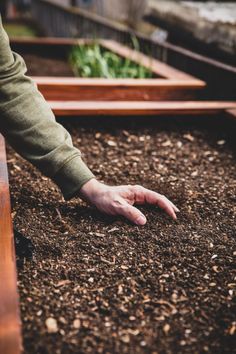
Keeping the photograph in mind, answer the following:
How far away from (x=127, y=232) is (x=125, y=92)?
1.58 metres

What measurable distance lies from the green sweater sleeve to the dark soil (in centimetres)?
21

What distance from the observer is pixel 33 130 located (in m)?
1.57

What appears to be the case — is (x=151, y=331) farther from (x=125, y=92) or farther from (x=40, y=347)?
(x=125, y=92)

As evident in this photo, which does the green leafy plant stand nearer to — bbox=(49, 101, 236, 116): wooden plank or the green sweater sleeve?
bbox=(49, 101, 236, 116): wooden plank

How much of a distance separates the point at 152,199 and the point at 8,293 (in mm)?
762

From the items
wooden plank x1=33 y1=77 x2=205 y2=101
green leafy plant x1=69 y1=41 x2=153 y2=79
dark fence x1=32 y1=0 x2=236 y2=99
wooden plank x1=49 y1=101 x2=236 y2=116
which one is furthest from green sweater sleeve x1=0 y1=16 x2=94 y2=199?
green leafy plant x1=69 y1=41 x2=153 y2=79

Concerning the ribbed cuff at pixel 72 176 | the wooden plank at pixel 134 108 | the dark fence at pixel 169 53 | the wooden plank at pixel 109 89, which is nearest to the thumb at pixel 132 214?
the ribbed cuff at pixel 72 176

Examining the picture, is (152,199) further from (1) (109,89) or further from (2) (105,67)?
(2) (105,67)

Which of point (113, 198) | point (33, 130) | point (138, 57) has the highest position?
point (33, 130)

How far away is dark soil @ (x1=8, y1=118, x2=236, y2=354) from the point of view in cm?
117

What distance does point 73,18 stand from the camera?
7.25m

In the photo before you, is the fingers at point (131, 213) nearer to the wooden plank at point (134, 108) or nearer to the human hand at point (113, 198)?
the human hand at point (113, 198)

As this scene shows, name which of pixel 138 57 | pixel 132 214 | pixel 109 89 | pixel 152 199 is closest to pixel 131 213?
pixel 132 214

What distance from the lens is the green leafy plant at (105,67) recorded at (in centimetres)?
364
